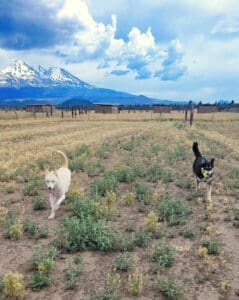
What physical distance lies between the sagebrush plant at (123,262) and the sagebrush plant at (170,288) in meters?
0.57

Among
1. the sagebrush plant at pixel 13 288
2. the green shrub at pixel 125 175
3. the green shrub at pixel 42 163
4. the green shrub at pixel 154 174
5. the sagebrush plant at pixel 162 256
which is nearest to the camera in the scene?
the sagebrush plant at pixel 13 288

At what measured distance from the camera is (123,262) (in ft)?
19.0

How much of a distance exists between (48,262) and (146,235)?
195 centimetres

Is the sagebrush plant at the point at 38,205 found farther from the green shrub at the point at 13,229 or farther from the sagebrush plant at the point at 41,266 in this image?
the sagebrush plant at the point at 41,266

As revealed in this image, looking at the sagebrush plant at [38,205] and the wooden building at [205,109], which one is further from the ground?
the sagebrush plant at [38,205]

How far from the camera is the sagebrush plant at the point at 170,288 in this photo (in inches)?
196

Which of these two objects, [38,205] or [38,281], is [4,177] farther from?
[38,281]

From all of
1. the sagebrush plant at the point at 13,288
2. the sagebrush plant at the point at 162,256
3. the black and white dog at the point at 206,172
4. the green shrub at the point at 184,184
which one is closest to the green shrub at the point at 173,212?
the black and white dog at the point at 206,172

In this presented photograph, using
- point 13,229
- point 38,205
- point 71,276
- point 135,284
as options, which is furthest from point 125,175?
point 135,284

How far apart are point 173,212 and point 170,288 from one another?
330 centimetres

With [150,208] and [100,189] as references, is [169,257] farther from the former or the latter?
[100,189]

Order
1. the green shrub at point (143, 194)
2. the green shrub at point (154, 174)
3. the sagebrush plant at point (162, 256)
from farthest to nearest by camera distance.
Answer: the green shrub at point (154, 174)
the green shrub at point (143, 194)
the sagebrush plant at point (162, 256)

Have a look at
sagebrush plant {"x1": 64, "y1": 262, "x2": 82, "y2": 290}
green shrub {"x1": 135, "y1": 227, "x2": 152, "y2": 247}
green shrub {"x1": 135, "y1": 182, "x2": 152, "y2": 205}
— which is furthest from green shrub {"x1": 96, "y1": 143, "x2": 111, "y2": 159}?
sagebrush plant {"x1": 64, "y1": 262, "x2": 82, "y2": 290}

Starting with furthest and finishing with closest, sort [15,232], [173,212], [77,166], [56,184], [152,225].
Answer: [77,166] < [56,184] < [173,212] < [152,225] < [15,232]
